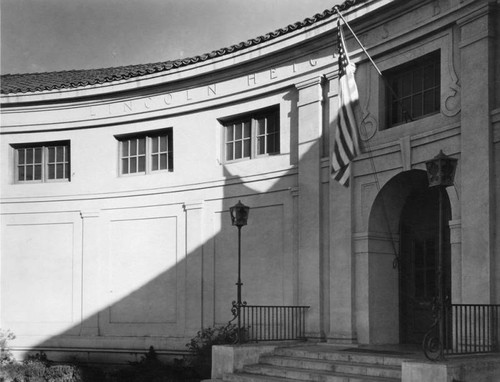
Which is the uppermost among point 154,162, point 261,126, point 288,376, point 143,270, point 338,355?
point 261,126

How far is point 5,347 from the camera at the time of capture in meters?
21.9

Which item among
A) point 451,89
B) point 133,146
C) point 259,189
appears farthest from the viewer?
point 133,146

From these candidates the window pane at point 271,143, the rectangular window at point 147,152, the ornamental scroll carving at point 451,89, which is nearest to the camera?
the ornamental scroll carving at point 451,89

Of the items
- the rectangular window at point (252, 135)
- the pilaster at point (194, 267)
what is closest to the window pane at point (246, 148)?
the rectangular window at point (252, 135)

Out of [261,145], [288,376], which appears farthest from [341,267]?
[261,145]

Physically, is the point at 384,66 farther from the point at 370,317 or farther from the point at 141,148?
the point at 141,148

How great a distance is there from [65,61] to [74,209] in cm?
672

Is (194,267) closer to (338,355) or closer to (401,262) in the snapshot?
(401,262)

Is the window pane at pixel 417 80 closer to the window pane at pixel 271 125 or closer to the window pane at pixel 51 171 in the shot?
the window pane at pixel 271 125

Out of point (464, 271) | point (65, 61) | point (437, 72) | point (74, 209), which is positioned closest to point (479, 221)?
point (464, 271)

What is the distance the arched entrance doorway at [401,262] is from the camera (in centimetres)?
1680

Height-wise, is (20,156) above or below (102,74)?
below

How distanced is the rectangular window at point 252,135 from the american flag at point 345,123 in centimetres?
383

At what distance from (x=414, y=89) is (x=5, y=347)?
13.2 m
